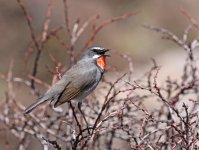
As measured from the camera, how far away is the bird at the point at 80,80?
16.1ft

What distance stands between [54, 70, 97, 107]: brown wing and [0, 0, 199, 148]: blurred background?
29.1 ft

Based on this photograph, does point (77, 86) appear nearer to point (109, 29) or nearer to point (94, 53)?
point (94, 53)

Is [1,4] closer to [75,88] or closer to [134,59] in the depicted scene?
[134,59]

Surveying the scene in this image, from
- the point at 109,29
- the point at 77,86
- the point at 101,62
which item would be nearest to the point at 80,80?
the point at 77,86

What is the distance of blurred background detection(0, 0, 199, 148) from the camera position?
15.5m

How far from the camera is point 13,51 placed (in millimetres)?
15852

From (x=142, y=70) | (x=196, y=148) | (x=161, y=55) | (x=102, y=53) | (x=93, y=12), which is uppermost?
(x=93, y=12)

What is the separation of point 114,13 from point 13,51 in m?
4.50

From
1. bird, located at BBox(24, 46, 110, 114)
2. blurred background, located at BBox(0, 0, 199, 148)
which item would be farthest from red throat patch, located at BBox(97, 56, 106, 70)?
blurred background, located at BBox(0, 0, 199, 148)

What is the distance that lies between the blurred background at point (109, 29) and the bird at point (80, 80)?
8775 millimetres

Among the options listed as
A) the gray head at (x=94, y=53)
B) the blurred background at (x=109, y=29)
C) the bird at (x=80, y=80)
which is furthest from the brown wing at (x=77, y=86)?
the blurred background at (x=109, y=29)

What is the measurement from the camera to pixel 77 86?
16.8 ft

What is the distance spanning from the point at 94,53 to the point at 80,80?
0.25m

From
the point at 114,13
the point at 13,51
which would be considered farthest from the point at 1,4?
the point at 114,13
